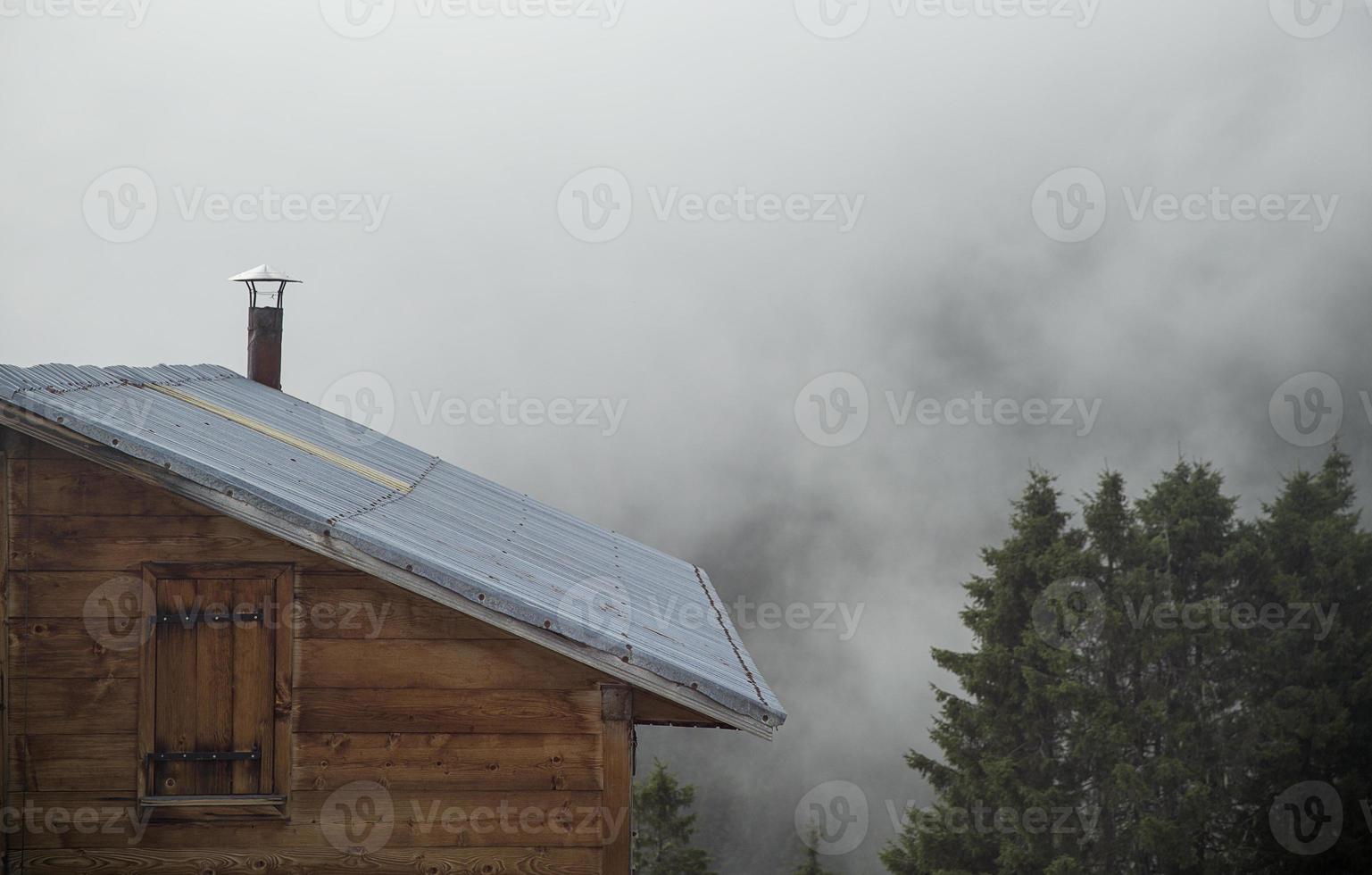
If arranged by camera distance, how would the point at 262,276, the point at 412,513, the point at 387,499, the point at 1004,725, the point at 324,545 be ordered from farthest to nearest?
the point at 1004,725 → the point at 262,276 → the point at 387,499 → the point at 412,513 → the point at 324,545

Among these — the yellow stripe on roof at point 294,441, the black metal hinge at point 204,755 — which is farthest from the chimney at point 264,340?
the black metal hinge at point 204,755

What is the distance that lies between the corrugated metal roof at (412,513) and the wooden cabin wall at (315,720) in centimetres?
37

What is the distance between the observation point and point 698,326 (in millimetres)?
102938

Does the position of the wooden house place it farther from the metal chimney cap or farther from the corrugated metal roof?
the metal chimney cap

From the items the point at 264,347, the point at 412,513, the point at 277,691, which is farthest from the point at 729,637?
the point at 264,347

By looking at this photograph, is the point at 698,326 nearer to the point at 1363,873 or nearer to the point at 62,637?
the point at 1363,873

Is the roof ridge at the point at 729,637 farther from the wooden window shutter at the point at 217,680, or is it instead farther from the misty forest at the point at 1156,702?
the misty forest at the point at 1156,702

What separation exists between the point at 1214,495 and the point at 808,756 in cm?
6031

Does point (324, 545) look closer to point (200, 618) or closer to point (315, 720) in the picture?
point (200, 618)

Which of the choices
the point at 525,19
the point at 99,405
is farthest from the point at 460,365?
the point at 99,405

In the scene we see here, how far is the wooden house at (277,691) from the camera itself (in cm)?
739

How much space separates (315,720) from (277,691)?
0.30 metres

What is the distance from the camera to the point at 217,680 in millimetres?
7488

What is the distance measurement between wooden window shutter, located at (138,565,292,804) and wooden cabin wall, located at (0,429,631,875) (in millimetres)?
115
